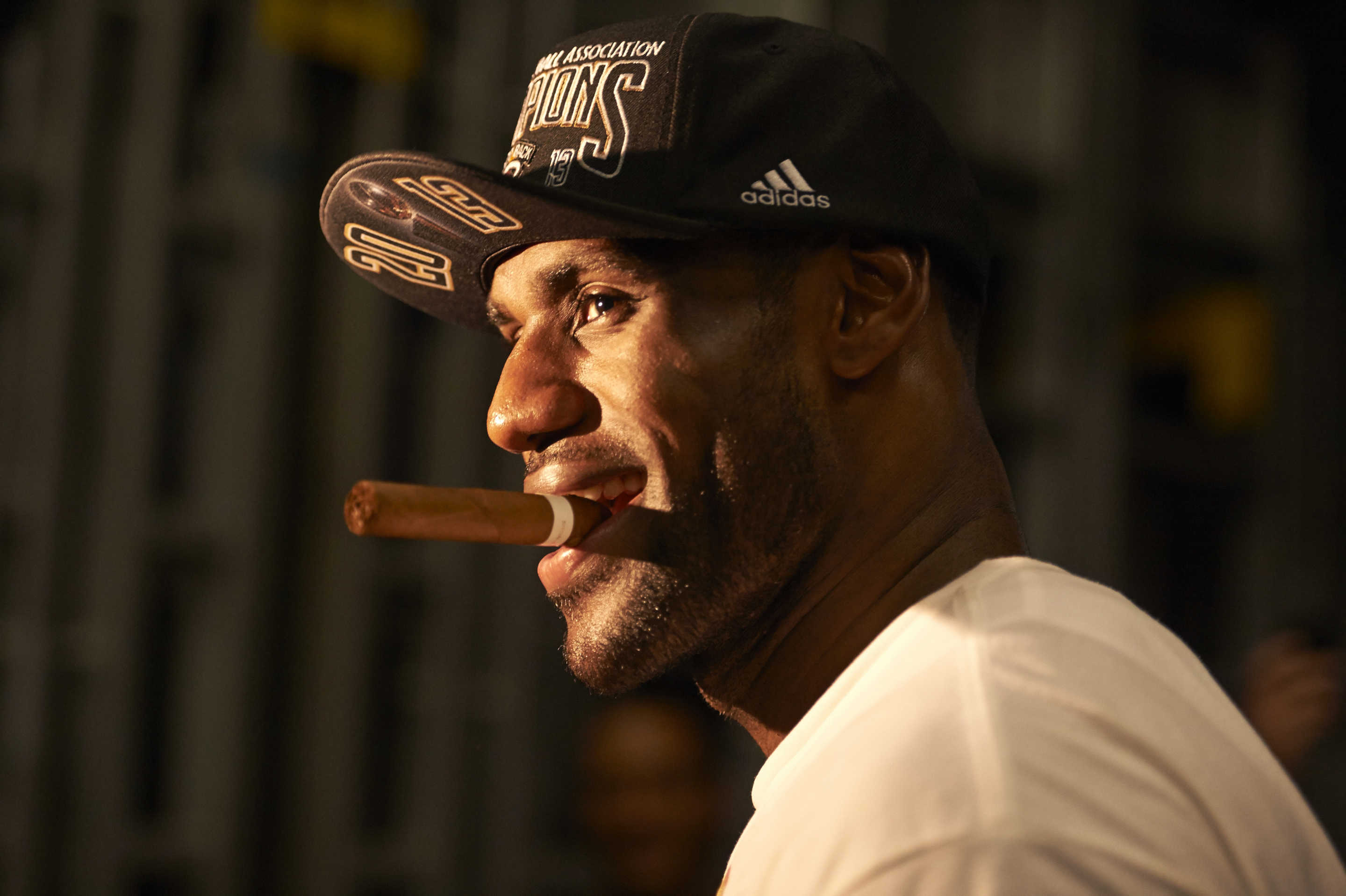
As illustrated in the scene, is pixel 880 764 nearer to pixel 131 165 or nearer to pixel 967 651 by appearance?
pixel 967 651

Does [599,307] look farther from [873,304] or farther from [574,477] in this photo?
[873,304]

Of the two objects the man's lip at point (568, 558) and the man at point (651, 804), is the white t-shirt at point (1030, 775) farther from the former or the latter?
the man at point (651, 804)

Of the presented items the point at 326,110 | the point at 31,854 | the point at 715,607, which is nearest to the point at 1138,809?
the point at 715,607

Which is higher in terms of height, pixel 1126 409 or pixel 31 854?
pixel 1126 409

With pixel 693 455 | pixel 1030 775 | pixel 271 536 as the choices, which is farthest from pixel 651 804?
pixel 1030 775

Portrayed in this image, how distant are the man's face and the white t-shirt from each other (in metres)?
0.23

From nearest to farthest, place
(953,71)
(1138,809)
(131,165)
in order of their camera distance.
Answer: (1138,809) → (131,165) → (953,71)

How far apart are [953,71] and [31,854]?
514 centimetres

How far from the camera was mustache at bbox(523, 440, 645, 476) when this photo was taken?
4.42 ft

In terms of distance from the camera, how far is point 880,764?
0.91 metres

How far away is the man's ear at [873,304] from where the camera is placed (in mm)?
1358

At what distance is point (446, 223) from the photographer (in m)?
1.48

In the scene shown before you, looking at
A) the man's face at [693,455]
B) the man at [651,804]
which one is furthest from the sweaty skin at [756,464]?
the man at [651,804]

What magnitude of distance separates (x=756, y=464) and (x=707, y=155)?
1.11 ft
